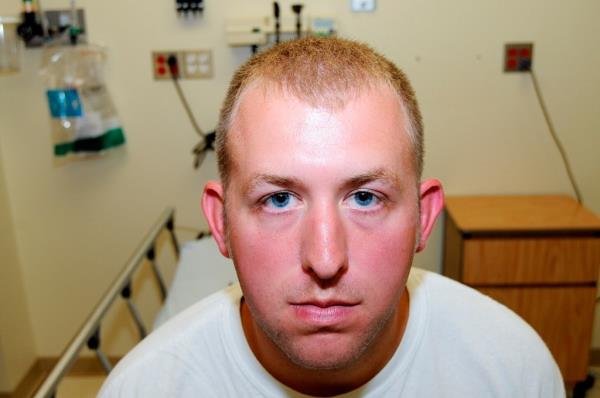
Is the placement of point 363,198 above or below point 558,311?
above

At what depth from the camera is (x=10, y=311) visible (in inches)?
102

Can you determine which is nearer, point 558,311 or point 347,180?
point 347,180

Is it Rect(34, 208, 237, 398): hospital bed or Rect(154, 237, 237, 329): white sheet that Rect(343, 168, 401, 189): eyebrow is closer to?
Rect(34, 208, 237, 398): hospital bed

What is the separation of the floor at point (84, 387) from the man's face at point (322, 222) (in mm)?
2006

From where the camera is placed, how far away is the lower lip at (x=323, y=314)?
75 cm

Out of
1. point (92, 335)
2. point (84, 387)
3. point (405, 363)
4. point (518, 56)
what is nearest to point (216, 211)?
point (405, 363)

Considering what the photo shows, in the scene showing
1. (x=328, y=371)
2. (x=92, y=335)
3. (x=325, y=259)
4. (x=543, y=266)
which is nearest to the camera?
(x=325, y=259)

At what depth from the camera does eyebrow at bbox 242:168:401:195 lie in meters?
0.75

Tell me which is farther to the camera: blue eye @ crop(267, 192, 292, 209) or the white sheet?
the white sheet

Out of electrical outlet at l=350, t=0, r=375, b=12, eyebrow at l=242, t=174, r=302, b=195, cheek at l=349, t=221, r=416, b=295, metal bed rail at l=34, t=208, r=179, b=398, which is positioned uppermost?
electrical outlet at l=350, t=0, r=375, b=12

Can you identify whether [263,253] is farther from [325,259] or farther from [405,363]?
[405,363]

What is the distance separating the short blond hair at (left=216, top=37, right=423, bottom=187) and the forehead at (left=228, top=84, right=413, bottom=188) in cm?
1

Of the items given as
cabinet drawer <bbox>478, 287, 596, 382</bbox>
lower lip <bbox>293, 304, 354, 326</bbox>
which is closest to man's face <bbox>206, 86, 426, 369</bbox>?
lower lip <bbox>293, 304, 354, 326</bbox>

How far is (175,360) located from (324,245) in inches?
15.2
